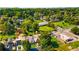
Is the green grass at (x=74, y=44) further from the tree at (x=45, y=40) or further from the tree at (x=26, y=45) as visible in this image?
the tree at (x=26, y=45)

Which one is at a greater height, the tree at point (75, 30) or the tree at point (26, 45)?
the tree at point (75, 30)

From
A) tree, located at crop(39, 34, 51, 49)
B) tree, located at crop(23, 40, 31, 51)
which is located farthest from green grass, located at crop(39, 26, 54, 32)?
tree, located at crop(23, 40, 31, 51)

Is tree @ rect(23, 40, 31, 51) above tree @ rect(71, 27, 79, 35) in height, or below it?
below

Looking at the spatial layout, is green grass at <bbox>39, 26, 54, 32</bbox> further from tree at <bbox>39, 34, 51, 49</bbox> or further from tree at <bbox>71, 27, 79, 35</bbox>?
tree at <bbox>71, 27, 79, 35</bbox>

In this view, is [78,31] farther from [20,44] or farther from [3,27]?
[3,27]

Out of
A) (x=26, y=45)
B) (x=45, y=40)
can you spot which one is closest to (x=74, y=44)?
(x=45, y=40)

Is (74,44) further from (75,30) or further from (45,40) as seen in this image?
(45,40)

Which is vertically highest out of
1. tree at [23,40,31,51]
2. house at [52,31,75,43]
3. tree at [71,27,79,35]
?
tree at [71,27,79,35]

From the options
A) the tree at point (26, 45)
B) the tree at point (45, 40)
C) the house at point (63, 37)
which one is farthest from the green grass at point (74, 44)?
the tree at point (26, 45)

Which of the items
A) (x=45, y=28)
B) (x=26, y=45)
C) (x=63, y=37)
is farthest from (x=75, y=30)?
(x=26, y=45)

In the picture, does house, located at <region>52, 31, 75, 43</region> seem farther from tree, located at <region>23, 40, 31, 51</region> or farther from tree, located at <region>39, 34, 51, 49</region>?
tree, located at <region>23, 40, 31, 51</region>

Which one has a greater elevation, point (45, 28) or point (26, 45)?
point (45, 28)
